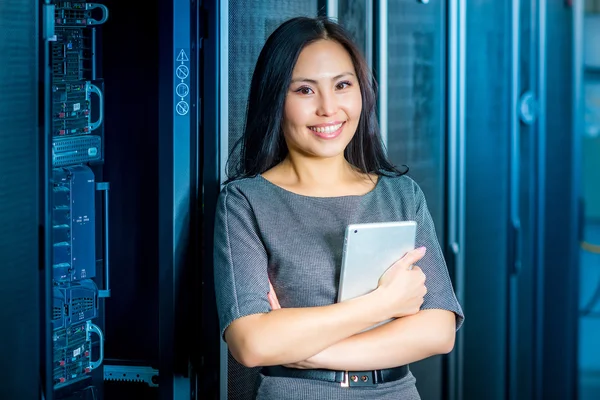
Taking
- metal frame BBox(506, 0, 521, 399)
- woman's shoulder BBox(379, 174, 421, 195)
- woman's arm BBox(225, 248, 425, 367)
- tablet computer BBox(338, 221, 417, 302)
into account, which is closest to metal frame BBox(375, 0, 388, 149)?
metal frame BBox(506, 0, 521, 399)

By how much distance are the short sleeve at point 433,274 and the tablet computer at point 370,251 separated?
9 centimetres

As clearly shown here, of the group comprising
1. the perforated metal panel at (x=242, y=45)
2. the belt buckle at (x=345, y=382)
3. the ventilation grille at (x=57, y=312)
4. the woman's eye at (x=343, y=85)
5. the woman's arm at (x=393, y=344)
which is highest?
the perforated metal panel at (x=242, y=45)

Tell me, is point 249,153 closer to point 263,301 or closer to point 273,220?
point 273,220

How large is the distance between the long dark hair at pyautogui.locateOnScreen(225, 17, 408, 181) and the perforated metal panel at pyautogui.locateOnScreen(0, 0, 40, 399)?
0.49 metres

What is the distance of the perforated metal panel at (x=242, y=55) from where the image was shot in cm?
224

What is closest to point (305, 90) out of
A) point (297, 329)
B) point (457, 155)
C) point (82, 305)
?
point (297, 329)

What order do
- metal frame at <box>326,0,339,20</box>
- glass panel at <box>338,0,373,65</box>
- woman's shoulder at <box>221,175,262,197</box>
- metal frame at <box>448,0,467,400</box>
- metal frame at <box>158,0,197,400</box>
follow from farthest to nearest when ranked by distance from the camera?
metal frame at <box>448,0,467,400</box> → glass panel at <box>338,0,373,65</box> → metal frame at <box>326,0,339,20</box> → metal frame at <box>158,0,197,400</box> → woman's shoulder at <box>221,175,262,197</box>

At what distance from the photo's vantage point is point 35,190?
178cm

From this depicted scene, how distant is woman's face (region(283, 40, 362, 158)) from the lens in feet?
6.14

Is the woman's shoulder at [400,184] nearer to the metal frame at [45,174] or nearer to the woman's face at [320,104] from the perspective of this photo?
the woman's face at [320,104]

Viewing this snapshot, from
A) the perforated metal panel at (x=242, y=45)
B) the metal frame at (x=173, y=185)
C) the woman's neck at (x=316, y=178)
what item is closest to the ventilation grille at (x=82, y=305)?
the metal frame at (x=173, y=185)

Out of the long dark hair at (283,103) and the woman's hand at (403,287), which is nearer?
the woman's hand at (403,287)

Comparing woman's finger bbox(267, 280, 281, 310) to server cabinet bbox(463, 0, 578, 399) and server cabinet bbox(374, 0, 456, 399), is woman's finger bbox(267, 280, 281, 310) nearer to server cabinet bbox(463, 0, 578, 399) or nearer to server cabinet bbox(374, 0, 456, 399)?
server cabinet bbox(374, 0, 456, 399)

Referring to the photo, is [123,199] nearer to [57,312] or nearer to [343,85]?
[57,312]
